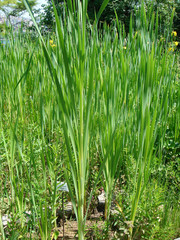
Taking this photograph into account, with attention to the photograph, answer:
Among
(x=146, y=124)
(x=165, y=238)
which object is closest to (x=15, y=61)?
(x=146, y=124)

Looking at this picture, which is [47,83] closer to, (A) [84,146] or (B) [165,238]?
(A) [84,146]

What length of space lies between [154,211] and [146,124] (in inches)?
16.5

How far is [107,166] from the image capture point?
1.21m

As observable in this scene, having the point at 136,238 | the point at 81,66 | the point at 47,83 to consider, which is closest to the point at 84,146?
the point at 81,66

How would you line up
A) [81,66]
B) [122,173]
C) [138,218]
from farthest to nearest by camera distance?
1. [122,173]
2. [138,218]
3. [81,66]

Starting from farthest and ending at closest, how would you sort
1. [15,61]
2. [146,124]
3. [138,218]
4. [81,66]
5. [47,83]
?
[47,83] < [15,61] < [138,218] < [146,124] < [81,66]

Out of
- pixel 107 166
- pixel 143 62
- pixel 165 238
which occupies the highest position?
pixel 143 62

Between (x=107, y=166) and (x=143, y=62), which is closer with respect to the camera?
(x=143, y=62)

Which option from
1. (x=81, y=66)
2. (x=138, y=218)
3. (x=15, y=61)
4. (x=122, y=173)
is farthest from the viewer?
(x=15, y=61)

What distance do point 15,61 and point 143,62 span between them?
111 centimetres

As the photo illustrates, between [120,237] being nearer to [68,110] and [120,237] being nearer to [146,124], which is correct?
[146,124]

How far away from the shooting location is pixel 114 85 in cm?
124

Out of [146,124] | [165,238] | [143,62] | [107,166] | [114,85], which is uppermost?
[143,62]

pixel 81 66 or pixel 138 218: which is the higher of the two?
pixel 81 66
